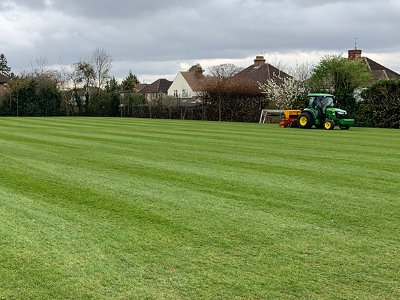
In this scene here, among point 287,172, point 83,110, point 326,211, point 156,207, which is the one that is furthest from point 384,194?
point 83,110

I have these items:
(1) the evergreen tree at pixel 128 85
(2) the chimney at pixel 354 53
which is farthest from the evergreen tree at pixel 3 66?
(2) the chimney at pixel 354 53

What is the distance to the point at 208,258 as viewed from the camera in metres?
4.59

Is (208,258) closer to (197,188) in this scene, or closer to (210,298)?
(210,298)

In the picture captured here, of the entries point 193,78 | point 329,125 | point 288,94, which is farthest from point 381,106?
point 193,78

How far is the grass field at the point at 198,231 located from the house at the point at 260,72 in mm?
47136

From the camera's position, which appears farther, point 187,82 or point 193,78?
point 193,78

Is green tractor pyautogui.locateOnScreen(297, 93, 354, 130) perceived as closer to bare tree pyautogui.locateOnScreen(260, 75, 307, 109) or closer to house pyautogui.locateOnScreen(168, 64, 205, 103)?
bare tree pyautogui.locateOnScreen(260, 75, 307, 109)

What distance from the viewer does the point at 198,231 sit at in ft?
18.0

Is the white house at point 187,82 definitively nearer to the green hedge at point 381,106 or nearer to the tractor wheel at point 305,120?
the green hedge at point 381,106

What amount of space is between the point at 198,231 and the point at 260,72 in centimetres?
5450

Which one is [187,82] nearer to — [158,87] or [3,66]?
[158,87]

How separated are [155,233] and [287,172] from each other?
16.3 feet

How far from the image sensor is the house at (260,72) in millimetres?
56875

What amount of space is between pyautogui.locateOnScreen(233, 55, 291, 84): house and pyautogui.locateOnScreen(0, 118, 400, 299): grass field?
47136 mm
